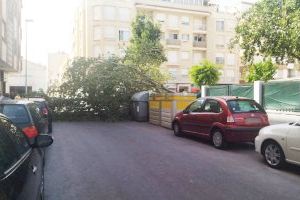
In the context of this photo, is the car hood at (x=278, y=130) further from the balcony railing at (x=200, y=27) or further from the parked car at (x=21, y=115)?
the balcony railing at (x=200, y=27)

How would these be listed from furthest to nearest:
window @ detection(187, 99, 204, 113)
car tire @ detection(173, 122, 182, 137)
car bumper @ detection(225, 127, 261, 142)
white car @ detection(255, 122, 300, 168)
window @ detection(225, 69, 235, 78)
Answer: window @ detection(225, 69, 235, 78) < car tire @ detection(173, 122, 182, 137) < window @ detection(187, 99, 204, 113) < car bumper @ detection(225, 127, 261, 142) < white car @ detection(255, 122, 300, 168)

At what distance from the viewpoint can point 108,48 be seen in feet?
175

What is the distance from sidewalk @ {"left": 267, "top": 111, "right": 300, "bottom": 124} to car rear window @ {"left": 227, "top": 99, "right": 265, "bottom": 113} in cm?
203

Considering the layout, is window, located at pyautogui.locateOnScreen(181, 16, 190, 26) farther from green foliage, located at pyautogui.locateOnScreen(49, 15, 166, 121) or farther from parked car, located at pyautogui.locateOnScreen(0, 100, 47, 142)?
parked car, located at pyautogui.locateOnScreen(0, 100, 47, 142)

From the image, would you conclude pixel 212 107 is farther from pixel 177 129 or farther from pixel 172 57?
pixel 172 57

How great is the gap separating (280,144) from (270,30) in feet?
38.0

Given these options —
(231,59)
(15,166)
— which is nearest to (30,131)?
(15,166)

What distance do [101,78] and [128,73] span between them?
5.80 ft

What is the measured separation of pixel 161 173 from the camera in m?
7.86

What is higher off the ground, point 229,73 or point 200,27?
point 200,27

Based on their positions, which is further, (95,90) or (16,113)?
(95,90)

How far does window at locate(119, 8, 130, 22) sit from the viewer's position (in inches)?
2132

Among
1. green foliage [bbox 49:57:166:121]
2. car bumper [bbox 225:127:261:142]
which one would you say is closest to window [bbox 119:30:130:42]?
green foliage [bbox 49:57:166:121]

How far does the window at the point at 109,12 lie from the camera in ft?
174
